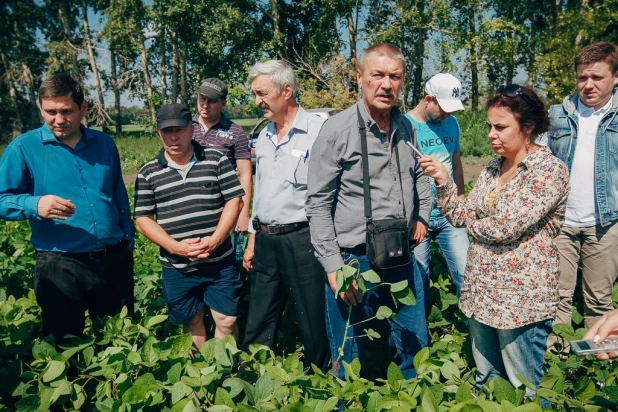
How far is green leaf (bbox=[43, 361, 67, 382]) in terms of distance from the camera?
1939 mm

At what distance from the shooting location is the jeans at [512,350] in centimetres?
223

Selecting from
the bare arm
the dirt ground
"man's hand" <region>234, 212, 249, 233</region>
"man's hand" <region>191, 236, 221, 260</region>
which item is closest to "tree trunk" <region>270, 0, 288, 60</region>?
the dirt ground

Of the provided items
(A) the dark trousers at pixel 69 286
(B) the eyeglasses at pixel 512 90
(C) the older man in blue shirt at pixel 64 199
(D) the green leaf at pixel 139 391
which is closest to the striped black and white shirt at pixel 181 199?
(C) the older man in blue shirt at pixel 64 199

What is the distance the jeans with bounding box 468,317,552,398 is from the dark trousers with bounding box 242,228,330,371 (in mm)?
829

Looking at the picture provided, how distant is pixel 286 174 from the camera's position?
2.82m

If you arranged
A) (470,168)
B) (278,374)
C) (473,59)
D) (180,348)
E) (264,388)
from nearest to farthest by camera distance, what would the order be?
(264,388), (278,374), (180,348), (470,168), (473,59)

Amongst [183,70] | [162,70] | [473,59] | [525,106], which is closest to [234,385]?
[525,106]

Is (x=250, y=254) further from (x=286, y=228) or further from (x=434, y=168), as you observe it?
(x=434, y=168)

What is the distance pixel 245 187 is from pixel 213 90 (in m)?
0.81

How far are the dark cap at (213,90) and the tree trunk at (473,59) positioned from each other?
20152 millimetres

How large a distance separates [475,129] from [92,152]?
16.4 metres

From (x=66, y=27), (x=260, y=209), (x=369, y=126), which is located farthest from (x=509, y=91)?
(x=66, y=27)

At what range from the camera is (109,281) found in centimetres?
288

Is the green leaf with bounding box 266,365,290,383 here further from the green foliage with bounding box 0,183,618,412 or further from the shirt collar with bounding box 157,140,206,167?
the shirt collar with bounding box 157,140,206,167
